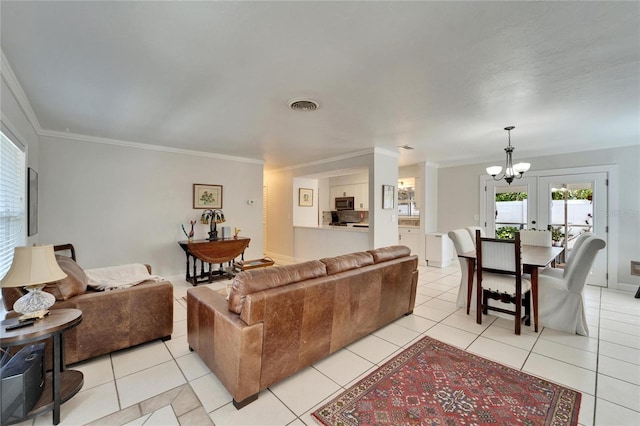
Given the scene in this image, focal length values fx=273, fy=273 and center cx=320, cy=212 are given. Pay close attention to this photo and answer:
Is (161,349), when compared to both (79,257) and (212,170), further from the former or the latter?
(212,170)

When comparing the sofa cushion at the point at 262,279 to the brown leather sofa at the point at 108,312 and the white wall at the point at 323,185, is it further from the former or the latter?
the white wall at the point at 323,185

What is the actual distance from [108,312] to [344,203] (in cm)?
601

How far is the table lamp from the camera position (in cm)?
153

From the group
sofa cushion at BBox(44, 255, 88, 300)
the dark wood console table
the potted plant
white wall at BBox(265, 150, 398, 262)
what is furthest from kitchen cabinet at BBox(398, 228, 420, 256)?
sofa cushion at BBox(44, 255, 88, 300)

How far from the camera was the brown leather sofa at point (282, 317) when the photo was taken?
5.49 ft

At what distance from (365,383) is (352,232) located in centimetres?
351

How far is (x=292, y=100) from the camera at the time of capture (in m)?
2.59

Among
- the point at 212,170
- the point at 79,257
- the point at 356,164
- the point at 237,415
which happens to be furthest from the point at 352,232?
the point at 79,257

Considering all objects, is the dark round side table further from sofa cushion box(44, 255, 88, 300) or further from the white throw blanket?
the white throw blanket

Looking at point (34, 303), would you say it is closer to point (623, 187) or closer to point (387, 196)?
point (387, 196)

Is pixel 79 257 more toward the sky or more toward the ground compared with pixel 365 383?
more toward the sky

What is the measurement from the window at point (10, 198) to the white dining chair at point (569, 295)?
4.88m

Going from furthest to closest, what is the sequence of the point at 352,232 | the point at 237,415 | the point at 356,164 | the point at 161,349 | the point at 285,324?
the point at 352,232 < the point at 356,164 < the point at 161,349 < the point at 285,324 < the point at 237,415

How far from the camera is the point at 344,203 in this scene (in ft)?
25.0
